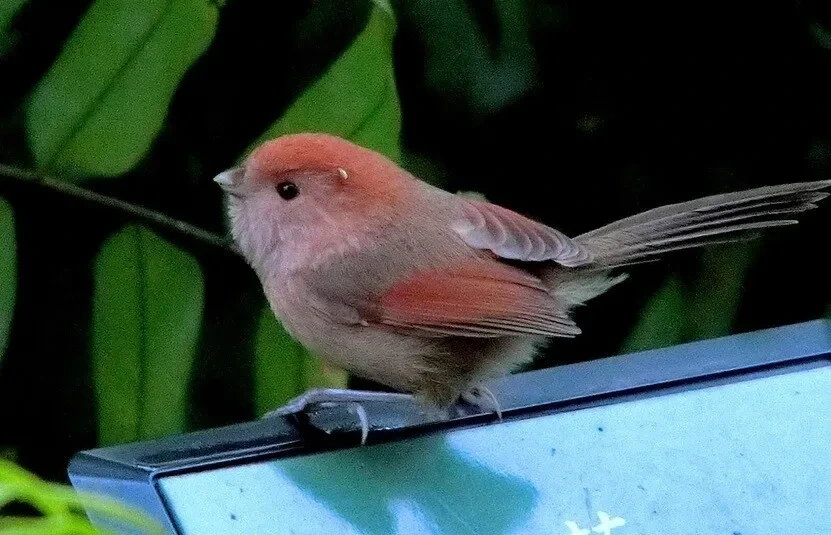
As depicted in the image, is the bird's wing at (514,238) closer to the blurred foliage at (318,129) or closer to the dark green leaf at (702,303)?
the blurred foliage at (318,129)

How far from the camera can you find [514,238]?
1.88 meters

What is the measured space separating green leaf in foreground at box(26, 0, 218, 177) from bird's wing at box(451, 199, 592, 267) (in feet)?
1.86

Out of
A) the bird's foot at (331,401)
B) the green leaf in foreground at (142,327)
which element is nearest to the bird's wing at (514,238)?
the bird's foot at (331,401)

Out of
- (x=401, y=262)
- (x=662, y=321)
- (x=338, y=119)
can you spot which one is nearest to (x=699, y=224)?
(x=662, y=321)

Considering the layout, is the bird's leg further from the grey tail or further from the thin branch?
the thin branch

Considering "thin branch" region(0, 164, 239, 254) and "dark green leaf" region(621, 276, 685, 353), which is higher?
"thin branch" region(0, 164, 239, 254)

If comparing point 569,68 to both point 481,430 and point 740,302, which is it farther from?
point 481,430

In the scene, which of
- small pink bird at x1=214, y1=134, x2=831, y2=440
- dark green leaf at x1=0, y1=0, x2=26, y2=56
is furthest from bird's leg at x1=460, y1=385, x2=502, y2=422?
dark green leaf at x1=0, y1=0, x2=26, y2=56

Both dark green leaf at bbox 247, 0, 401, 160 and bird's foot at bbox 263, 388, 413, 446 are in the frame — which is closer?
bird's foot at bbox 263, 388, 413, 446

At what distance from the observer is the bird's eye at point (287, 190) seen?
6.05 feet

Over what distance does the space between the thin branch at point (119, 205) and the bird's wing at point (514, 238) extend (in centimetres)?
47

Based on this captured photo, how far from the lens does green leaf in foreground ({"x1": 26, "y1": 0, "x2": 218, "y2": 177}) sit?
196cm

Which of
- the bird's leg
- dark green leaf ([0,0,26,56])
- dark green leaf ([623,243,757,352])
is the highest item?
dark green leaf ([0,0,26,56])

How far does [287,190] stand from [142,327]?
40cm
